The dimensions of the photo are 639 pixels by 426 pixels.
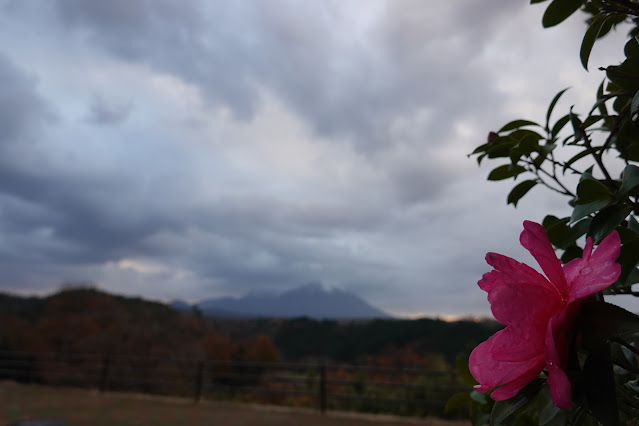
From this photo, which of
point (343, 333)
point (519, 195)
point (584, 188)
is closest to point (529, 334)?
point (584, 188)

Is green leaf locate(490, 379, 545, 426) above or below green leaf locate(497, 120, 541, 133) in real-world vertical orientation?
below

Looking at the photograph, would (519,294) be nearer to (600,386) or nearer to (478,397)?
(600,386)

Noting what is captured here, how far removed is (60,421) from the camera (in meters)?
5.59

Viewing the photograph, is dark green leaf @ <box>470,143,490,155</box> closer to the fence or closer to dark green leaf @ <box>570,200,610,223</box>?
dark green leaf @ <box>570,200,610,223</box>

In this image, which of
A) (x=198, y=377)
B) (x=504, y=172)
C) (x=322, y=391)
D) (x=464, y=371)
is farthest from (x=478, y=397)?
(x=198, y=377)

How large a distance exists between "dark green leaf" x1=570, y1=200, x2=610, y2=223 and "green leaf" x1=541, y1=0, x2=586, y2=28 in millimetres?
307

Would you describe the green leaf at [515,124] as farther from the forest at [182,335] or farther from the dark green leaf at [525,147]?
the forest at [182,335]

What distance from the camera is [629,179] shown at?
494 millimetres

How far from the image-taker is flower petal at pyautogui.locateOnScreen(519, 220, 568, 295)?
322mm

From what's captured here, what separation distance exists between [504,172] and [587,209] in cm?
35

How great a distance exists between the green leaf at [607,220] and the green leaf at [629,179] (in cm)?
2

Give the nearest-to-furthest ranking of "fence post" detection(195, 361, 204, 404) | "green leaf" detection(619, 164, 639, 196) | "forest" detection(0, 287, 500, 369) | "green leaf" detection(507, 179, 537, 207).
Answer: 1. "green leaf" detection(619, 164, 639, 196)
2. "green leaf" detection(507, 179, 537, 207)
3. "fence post" detection(195, 361, 204, 404)
4. "forest" detection(0, 287, 500, 369)

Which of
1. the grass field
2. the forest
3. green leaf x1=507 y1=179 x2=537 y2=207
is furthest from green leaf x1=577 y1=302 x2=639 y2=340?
the forest

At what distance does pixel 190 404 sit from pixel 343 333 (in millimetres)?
7725
